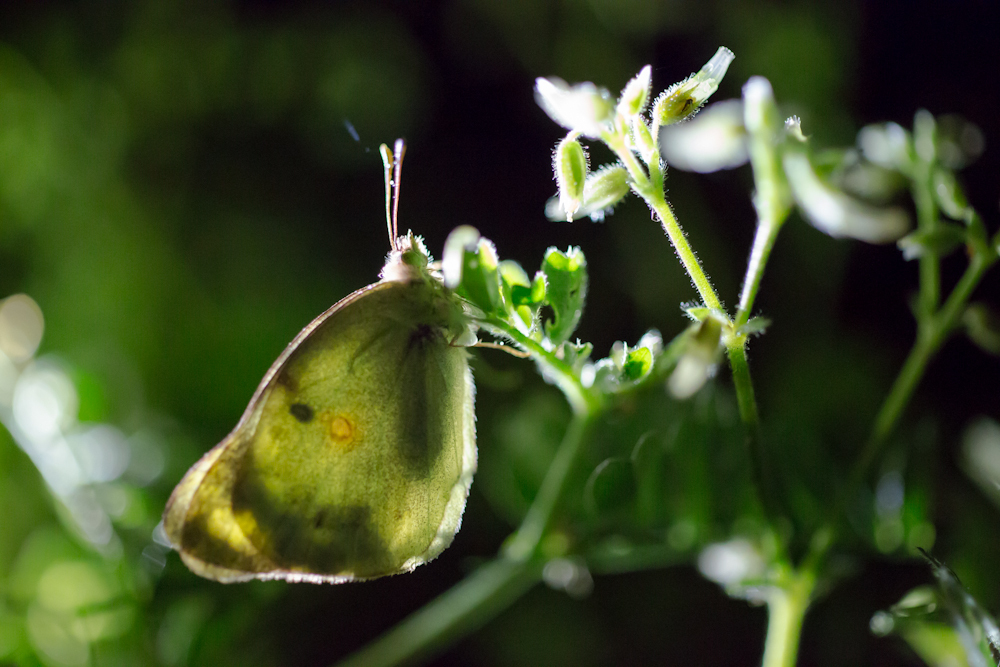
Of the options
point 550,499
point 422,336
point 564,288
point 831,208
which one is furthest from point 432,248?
point 831,208

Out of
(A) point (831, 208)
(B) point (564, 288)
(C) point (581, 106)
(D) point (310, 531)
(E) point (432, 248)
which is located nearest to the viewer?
(A) point (831, 208)

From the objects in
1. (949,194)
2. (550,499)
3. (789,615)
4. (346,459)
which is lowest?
(789,615)

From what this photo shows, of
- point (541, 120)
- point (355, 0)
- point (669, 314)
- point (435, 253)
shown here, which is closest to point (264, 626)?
point (435, 253)

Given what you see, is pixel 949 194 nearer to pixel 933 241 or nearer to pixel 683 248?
pixel 933 241

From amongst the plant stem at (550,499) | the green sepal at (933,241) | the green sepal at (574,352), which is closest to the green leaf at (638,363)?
the green sepal at (574,352)

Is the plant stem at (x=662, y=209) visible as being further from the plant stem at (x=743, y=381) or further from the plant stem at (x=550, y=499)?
the plant stem at (x=550, y=499)

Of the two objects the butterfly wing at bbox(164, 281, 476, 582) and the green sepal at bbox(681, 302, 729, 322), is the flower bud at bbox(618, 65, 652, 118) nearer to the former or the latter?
the green sepal at bbox(681, 302, 729, 322)

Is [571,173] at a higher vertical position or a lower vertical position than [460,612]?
higher
